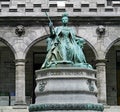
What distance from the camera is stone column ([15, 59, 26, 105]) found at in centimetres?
2680

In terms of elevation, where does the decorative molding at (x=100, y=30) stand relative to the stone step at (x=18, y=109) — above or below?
above

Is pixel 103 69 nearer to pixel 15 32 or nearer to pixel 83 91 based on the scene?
pixel 15 32

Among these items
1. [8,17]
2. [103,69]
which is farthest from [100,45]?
[8,17]

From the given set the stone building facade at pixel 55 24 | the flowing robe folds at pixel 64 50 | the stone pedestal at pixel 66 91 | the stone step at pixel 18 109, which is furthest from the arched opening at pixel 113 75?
the stone pedestal at pixel 66 91

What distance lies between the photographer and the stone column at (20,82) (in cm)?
2680

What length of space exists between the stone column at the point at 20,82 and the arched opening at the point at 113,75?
5.15 meters

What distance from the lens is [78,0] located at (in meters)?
28.4

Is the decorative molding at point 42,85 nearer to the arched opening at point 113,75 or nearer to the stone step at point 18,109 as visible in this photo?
the stone step at point 18,109

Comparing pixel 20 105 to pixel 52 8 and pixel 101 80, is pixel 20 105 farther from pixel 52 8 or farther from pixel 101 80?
pixel 52 8

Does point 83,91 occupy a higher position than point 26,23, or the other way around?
point 26,23

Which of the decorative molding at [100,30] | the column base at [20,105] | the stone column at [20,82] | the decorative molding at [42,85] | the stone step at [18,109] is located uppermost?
the decorative molding at [100,30]

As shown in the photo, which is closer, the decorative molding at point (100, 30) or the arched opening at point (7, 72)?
the decorative molding at point (100, 30)

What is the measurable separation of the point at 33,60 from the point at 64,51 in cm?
1259

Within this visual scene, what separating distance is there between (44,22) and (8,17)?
1.78 metres
